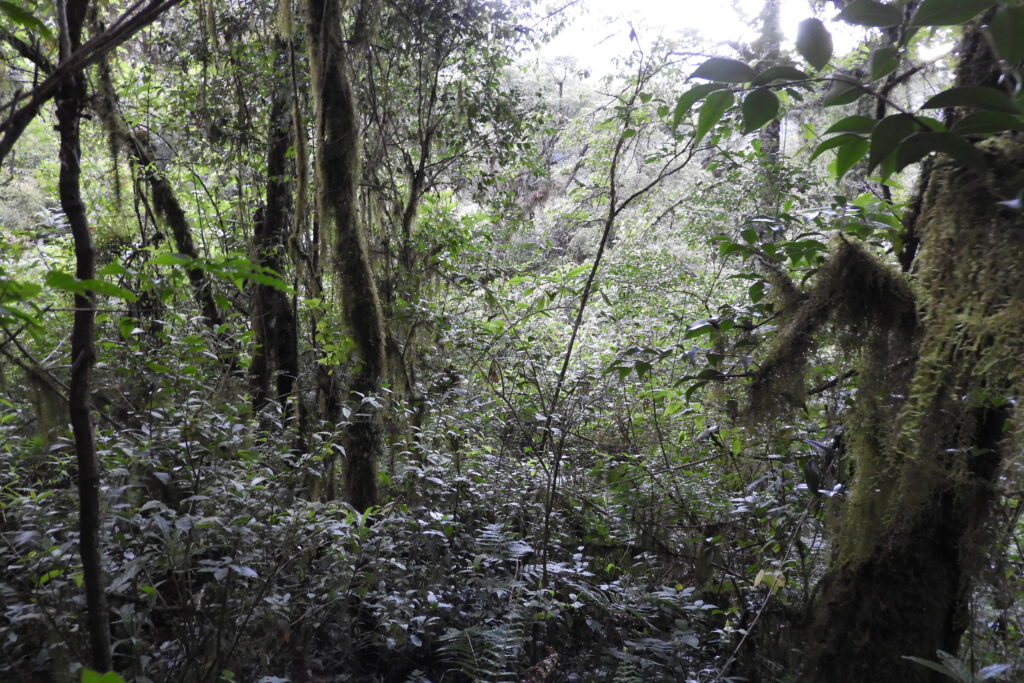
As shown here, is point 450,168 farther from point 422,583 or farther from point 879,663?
point 879,663

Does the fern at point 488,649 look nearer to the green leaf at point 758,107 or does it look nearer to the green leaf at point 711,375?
the green leaf at point 711,375

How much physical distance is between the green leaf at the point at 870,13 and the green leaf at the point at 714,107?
0.67 ft

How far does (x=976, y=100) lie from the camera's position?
38.0 inches

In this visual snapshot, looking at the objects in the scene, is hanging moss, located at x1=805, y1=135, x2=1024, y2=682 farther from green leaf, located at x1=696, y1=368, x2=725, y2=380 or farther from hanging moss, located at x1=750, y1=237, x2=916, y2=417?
green leaf, located at x1=696, y1=368, x2=725, y2=380

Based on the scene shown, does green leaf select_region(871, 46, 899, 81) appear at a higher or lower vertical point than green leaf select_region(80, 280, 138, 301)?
higher

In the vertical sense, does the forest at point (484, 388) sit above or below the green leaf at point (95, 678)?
above

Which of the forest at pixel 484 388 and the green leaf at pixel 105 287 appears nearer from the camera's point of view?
the green leaf at pixel 105 287

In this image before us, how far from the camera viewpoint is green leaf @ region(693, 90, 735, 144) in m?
1.14

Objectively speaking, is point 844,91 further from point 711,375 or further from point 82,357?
point 82,357

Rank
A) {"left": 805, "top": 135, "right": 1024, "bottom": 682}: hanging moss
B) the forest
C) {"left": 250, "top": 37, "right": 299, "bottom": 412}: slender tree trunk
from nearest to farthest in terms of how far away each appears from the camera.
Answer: {"left": 805, "top": 135, "right": 1024, "bottom": 682}: hanging moss
the forest
{"left": 250, "top": 37, "right": 299, "bottom": 412}: slender tree trunk

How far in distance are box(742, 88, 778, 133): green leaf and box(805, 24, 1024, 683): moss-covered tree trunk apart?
0.50 meters

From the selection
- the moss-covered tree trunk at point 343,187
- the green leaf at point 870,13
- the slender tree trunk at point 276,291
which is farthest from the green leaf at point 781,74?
the slender tree trunk at point 276,291

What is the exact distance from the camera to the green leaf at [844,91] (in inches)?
43.1

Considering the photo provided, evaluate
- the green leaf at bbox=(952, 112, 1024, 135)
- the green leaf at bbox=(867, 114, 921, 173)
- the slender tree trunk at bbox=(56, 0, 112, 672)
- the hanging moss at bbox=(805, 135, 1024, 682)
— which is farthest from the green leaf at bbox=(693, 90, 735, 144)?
the slender tree trunk at bbox=(56, 0, 112, 672)
